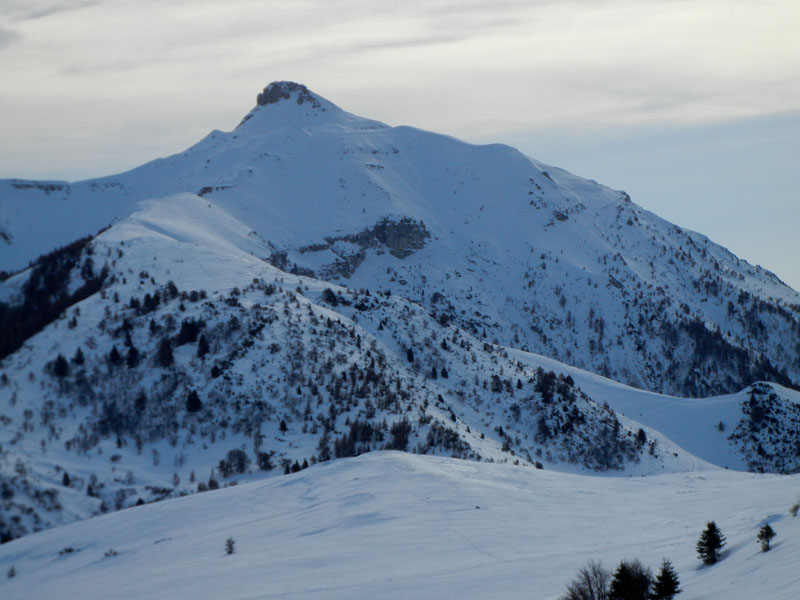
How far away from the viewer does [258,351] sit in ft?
212

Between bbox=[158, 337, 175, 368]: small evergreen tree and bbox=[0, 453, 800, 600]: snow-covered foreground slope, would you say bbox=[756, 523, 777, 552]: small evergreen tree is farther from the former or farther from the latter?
bbox=[158, 337, 175, 368]: small evergreen tree

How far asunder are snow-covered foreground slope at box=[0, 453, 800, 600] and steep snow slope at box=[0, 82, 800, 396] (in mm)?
86315

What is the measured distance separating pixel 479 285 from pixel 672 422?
60492 millimetres

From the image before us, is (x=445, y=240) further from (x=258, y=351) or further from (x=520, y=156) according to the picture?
(x=258, y=351)

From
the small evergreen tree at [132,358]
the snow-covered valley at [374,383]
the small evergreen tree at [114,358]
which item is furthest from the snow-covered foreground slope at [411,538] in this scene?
the small evergreen tree at [114,358]

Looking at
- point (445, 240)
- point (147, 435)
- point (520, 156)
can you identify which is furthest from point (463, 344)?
point (520, 156)

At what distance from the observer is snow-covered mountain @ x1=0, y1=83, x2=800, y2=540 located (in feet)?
185

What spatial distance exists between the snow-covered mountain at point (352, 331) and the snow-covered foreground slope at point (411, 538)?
14.1 meters

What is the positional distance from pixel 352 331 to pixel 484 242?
3217 inches

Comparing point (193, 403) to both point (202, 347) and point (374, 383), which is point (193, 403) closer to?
point (202, 347)

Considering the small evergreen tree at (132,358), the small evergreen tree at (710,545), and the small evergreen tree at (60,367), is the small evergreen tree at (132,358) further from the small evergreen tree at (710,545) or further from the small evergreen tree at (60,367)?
the small evergreen tree at (710,545)

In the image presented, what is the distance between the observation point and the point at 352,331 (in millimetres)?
73938

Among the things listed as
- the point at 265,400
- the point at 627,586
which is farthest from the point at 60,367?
the point at 627,586

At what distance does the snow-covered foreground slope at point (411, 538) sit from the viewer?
21.5 meters
